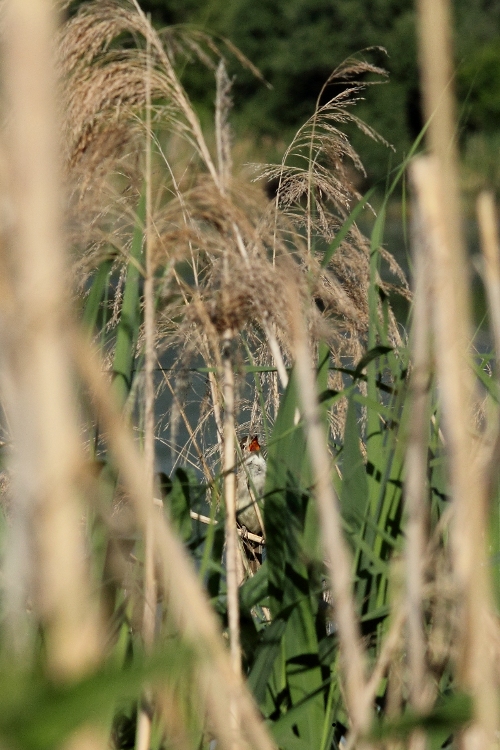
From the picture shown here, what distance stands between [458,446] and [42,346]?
0.20m

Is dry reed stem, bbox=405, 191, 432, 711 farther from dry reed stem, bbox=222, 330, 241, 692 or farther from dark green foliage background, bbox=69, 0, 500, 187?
dark green foliage background, bbox=69, 0, 500, 187

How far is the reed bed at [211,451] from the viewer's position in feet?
0.94

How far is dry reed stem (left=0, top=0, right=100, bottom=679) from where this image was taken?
274mm

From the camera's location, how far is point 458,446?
1.35ft

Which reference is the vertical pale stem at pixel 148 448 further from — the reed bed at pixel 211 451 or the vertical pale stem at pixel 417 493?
the vertical pale stem at pixel 417 493

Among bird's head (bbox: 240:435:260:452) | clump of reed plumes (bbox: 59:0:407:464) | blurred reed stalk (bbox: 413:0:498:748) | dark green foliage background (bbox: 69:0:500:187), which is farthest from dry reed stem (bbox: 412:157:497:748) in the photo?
dark green foliage background (bbox: 69:0:500:187)

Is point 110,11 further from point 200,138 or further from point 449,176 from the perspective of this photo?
point 449,176

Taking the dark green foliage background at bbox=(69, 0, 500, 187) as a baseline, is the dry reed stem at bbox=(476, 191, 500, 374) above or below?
above

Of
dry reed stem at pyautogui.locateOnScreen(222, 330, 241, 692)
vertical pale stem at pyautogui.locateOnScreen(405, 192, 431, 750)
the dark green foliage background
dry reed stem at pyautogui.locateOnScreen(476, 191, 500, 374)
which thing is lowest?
the dark green foliage background

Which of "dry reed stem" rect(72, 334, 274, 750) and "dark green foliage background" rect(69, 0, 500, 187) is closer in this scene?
"dry reed stem" rect(72, 334, 274, 750)

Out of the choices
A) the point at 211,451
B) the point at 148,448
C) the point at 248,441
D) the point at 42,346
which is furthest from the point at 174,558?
the point at 248,441

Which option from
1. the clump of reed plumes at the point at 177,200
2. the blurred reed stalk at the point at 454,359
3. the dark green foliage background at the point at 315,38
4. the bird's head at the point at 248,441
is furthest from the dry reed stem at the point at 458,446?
the dark green foliage background at the point at 315,38

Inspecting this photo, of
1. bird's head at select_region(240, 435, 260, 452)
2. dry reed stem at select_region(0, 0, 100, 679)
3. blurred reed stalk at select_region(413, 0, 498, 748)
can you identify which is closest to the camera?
dry reed stem at select_region(0, 0, 100, 679)

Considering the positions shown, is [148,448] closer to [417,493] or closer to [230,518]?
[230,518]
